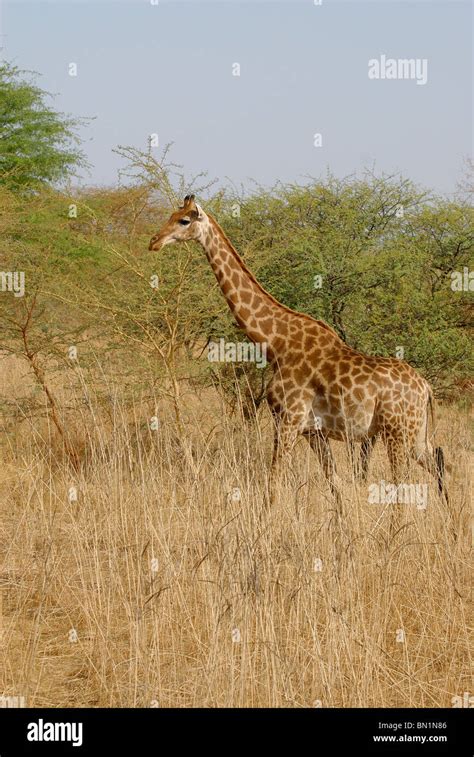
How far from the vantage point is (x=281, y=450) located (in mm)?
6203

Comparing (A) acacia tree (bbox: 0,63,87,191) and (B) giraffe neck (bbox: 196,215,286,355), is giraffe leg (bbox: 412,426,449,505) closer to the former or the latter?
(B) giraffe neck (bbox: 196,215,286,355)

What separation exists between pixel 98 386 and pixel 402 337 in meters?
2.61

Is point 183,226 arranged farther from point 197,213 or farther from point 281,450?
point 281,450

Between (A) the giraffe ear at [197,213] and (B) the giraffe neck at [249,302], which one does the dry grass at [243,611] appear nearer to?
(B) the giraffe neck at [249,302]

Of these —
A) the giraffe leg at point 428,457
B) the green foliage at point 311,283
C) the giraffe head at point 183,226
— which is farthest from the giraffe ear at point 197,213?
the giraffe leg at point 428,457

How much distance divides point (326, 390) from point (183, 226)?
1.40m

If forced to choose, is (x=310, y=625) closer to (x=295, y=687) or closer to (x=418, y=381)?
(x=295, y=687)

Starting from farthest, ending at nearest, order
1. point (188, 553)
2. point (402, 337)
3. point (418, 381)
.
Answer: point (402, 337), point (418, 381), point (188, 553)

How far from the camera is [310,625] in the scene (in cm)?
415

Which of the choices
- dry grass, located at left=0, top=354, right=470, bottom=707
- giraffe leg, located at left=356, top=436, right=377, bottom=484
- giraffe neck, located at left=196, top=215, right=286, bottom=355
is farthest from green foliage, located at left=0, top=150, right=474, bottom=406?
dry grass, located at left=0, top=354, right=470, bottom=707

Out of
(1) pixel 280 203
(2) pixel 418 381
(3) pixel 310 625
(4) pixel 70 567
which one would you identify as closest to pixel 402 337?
(1) pixel 280 203

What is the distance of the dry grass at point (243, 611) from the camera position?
395 centimetres

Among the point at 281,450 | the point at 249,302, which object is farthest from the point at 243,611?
the point at 249,302
